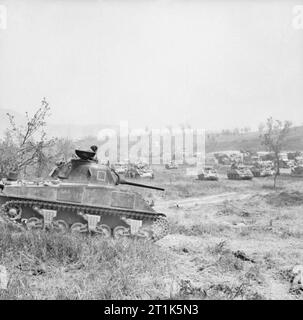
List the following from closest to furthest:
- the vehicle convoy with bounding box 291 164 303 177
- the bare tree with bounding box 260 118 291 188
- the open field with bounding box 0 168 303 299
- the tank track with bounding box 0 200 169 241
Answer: the open field with bounding box 0 168 303 299 < the tank track with bounding box 0 200 169 241 < the bare tree with bounding box 260 118 291 188 < the vehicle convoy with bounding box 291 164 303 177

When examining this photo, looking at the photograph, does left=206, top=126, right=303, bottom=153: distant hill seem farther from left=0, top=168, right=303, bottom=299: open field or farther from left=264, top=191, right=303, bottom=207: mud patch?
left=0, top=168, right=303, bottom=299: open field

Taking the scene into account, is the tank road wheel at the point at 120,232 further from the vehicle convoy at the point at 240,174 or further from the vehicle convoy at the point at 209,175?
the vehicle convoy at the point at 240,174

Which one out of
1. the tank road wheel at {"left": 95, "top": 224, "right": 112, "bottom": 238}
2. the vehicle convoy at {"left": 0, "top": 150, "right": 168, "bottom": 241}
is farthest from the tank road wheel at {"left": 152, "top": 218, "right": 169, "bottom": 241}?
the tank road wheel at {"left": 95, "top": 224, "right": 112, "bottom": 238}

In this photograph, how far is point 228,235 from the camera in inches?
479

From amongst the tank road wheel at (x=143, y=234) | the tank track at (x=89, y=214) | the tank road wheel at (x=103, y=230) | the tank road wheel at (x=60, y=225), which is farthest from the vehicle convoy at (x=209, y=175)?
the tank road wheel at (x=60, y=225)

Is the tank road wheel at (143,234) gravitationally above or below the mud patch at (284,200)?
above

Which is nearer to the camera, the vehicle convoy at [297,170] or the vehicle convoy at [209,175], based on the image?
the vehicle convoy at [209,175]

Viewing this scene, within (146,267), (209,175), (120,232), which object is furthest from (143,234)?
(209,175)

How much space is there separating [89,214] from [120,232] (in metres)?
0.94

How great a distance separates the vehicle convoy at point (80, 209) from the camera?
30.6 ft

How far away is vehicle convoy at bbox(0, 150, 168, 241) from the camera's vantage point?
931cm

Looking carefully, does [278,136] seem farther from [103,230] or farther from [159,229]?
[103,230]

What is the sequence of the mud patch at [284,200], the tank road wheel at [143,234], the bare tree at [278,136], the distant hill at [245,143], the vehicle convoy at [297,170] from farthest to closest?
the distant hill at [245,143] < the vehicle convoy at [297,170] < the bare tree at [278,136] < the mud patch at [284,200] < the tank road wheel at [143,234]
